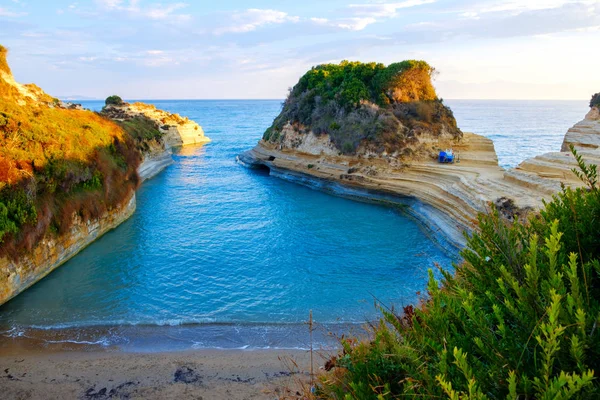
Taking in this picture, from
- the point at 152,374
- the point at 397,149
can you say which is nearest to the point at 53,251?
the point at 152,374

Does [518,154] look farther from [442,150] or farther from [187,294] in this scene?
[187,294]

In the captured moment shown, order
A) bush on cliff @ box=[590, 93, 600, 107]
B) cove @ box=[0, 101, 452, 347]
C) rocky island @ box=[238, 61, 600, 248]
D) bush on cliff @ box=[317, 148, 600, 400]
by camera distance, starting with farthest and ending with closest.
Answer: bush on cliff @ box=[590, 93, 600, 107]
rocky island @ box=[238, 61, 600, 248]
cove @ box=[0, 101, 452, 347]
bush on cliff @ box=[317, 148, 600, 400]

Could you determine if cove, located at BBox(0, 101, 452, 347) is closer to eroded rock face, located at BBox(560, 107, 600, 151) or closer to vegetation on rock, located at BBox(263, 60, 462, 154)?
vegetation on rock, located at BBox(263, 60, 462, 154)

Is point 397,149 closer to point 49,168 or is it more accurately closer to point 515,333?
point 49,168

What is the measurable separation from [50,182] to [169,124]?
49.1 metres

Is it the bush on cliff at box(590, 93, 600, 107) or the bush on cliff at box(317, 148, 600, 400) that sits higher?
the bush on cliff at box(590, 93, 600, 107)

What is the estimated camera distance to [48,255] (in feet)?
60.5

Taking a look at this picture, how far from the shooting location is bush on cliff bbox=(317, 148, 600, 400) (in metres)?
3.20

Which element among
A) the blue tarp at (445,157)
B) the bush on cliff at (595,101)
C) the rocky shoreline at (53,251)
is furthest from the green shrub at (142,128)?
the bush on cliff at (595,101)

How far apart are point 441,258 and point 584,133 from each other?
25.1 m

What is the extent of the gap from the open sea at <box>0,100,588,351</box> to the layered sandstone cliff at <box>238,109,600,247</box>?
1.98 metres

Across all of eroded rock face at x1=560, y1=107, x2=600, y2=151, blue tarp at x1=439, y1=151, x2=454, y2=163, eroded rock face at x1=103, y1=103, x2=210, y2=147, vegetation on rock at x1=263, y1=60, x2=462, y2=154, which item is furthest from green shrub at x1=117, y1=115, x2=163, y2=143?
eroded rock face at x1=560, y1=107, x2=600, y2=151

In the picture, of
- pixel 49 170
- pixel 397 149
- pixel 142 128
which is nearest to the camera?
pixel 49 170

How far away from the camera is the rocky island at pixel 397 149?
2406 centimetres
